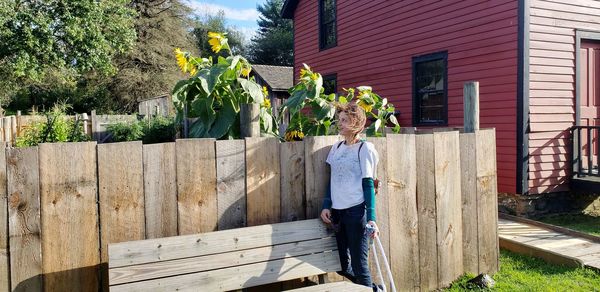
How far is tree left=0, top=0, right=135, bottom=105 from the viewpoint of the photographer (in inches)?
885

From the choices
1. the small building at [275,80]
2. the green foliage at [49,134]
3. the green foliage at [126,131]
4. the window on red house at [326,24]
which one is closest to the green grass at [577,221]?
the window on red house at [326,24]

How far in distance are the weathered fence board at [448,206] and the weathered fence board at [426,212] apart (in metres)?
0.05

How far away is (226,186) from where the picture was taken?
3.23 metres

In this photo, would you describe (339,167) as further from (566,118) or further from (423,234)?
(566,118)

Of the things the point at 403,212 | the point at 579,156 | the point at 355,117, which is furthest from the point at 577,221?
the point at 355,117

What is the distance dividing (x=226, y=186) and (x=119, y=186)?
683 mm

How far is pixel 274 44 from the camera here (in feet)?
144

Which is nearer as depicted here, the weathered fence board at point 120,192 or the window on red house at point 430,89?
the weathered fence board at point 120,192

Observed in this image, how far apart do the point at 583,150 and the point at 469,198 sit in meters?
5.82

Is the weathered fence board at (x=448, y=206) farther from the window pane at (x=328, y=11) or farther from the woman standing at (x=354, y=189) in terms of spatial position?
the window pane at (x=328, y=11)

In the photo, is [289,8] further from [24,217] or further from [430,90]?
[24,217]

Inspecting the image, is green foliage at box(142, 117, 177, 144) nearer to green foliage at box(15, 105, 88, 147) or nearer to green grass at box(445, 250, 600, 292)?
green foliage at box(15, 105, 88, 147)

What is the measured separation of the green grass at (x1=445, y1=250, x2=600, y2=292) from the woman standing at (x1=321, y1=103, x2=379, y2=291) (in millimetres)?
1254

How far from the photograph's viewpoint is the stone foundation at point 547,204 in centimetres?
824
